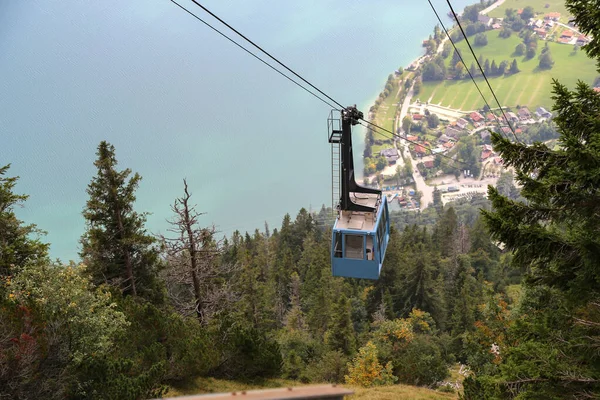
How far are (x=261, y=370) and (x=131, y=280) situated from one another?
26.5 ft

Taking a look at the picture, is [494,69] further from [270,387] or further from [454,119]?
[270,387]

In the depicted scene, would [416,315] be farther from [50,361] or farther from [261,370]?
[50,361]

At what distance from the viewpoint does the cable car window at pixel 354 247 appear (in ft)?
47.3

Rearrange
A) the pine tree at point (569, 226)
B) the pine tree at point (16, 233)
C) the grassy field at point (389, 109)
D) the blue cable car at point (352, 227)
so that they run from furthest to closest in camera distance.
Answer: the grassy field at point (389, 109) → the pine tree at point (16, 233) → the blue cable car at point (352, 227) → the pine tree at point (569, 226)

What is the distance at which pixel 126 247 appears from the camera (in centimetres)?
2177

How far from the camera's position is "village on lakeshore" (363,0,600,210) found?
15112cm

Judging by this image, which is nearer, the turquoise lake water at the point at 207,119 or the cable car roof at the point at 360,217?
the cable car roof at the point at 360,217

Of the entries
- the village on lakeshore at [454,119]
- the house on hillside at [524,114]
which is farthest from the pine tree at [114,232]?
the house on hillside at [524,114]

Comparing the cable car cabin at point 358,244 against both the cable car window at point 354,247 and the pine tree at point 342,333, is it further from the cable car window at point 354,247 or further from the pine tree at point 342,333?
the pine tree at point 342,333

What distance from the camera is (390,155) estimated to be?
16438cm

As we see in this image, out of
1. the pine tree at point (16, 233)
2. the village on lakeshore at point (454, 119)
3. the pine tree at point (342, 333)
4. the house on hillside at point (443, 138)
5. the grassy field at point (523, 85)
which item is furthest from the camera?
the grassy field at point (523, 85)

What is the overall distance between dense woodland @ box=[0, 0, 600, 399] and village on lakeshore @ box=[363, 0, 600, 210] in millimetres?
114756

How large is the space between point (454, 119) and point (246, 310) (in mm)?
150149

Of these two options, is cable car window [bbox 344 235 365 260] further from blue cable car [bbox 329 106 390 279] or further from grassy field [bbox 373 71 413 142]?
grassy field [bbox 373 71 413 142]
